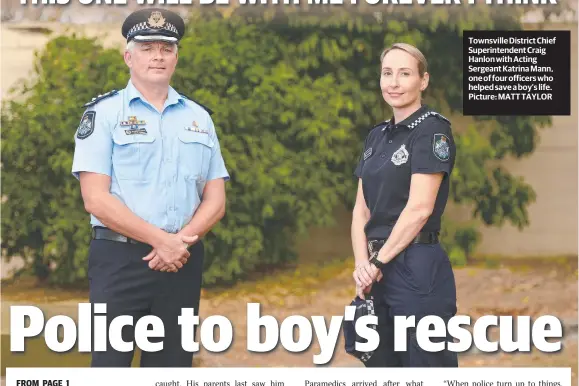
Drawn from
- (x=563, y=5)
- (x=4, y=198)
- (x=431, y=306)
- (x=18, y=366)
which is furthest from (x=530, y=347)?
(x=4, y=198)

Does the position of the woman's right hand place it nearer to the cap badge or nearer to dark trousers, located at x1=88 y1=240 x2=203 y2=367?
dark trousers, located at x1=88 y1=240 x2=203 y2=367

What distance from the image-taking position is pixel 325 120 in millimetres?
8797

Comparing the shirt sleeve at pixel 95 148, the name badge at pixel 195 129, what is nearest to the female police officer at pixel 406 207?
the name badge at pixel 195 129

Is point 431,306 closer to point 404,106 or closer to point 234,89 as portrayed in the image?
point 404,106

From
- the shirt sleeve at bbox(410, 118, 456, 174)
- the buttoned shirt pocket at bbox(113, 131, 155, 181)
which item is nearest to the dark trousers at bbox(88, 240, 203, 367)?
the buttoned shirt pocket at bbox(113, 131, 155, 181)

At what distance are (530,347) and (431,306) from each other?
980mm

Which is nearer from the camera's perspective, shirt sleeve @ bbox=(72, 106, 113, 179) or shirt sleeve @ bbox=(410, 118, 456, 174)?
shirt sleeve @ bbox=(410, 118, 456, 174)

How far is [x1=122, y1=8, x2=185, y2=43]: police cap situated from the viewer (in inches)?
229

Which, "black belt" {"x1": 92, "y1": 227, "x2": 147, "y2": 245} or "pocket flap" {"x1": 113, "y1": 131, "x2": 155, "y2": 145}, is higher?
"pocket flap" {"x1": 113, "y1": 131, "x2": 155, "y2": 145}

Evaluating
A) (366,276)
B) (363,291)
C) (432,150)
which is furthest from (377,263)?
(432,150)

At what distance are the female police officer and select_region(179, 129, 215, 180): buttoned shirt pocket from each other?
32.2 inches

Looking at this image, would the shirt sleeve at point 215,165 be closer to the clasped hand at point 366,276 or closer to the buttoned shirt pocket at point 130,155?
the buttoned shirt pocket at point 130,155

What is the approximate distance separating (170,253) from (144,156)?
513mm

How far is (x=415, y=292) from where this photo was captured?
5.58 m
